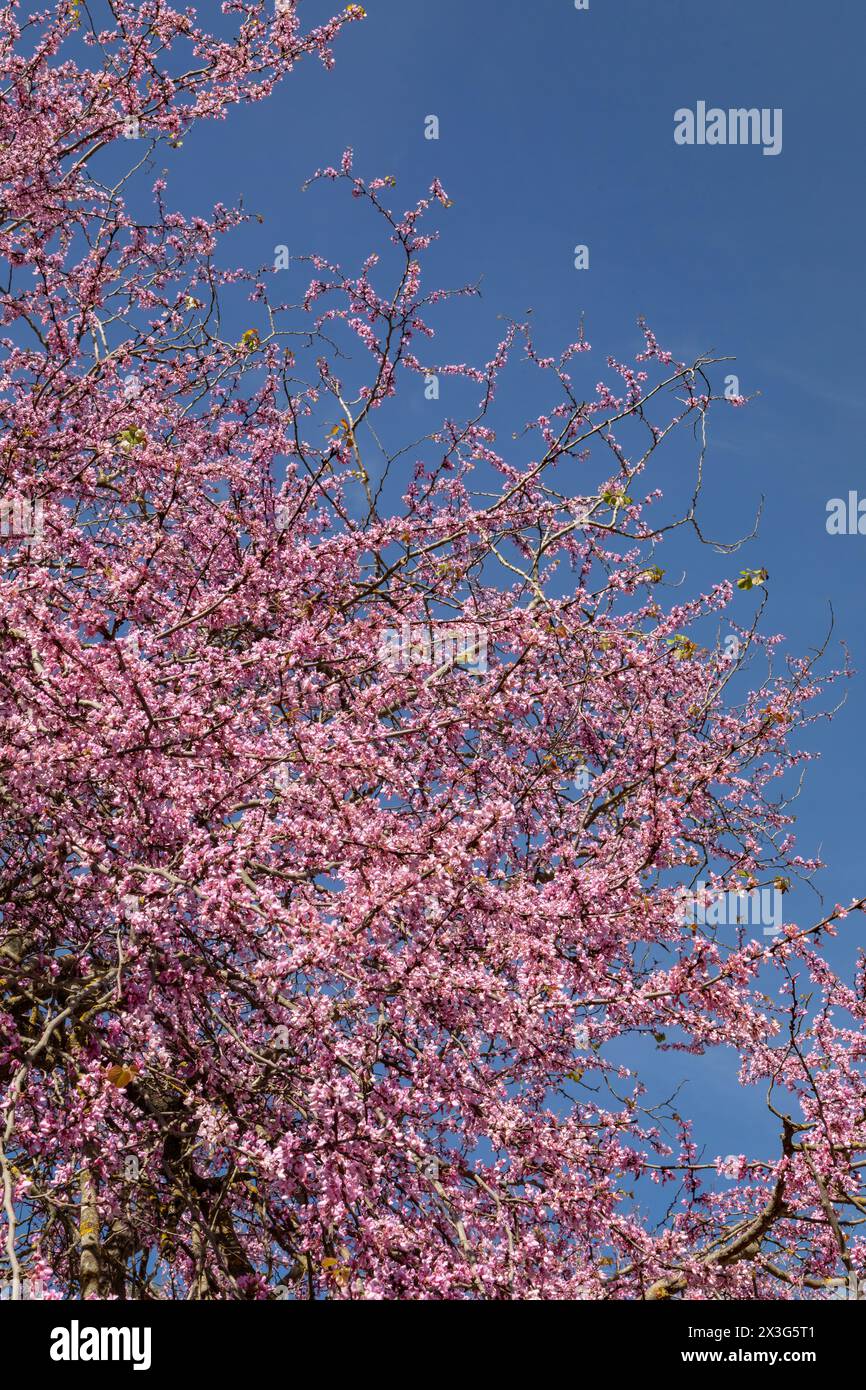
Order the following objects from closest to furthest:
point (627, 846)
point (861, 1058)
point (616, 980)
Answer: point (616, 980) < point (861, 1058) < point (627, 846)

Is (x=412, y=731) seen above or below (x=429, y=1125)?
above

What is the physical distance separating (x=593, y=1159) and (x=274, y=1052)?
2038mm

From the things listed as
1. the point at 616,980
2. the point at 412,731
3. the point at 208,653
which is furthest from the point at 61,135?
the point at 616,980

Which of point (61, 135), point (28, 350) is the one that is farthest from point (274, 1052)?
point (61, 135)

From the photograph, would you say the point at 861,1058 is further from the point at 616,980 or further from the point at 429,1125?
the point at 429,1125

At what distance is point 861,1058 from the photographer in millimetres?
7145
